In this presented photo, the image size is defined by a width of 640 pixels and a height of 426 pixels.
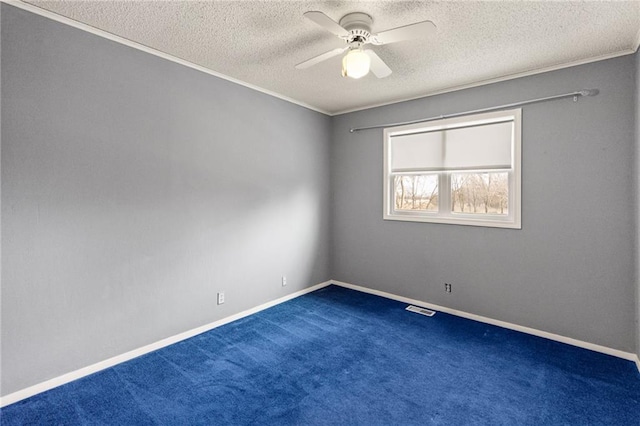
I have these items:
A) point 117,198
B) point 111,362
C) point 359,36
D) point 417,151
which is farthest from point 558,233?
point 111,362

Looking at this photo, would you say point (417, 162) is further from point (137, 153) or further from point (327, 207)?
point (137, 153)

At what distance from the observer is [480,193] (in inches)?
146

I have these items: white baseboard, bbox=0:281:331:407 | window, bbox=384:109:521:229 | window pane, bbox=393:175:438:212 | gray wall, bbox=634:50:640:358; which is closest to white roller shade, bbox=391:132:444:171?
window, bbox=384:109:521:229

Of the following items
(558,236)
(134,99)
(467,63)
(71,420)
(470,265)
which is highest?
(467,63)

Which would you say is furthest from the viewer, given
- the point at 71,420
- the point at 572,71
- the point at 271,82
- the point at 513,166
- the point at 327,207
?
the point at 327,207

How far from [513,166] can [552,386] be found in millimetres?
2021

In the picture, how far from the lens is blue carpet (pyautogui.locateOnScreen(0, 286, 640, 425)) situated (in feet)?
6.78

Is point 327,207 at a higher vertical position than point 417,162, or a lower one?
lower

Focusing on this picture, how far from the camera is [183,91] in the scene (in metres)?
3.07

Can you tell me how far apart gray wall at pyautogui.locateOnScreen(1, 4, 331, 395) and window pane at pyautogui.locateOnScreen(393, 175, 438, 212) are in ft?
5.41

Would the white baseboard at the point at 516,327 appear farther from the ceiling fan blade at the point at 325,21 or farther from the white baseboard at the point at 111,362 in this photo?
the ceiling fan blade at the point at 325,21

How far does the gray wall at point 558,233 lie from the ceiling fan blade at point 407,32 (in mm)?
1845

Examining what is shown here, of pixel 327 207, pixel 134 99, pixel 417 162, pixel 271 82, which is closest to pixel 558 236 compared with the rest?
pixel 417 162

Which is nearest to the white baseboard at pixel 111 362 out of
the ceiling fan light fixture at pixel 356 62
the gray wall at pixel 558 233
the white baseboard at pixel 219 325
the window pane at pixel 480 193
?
the white baseboard at pixel 219 325
